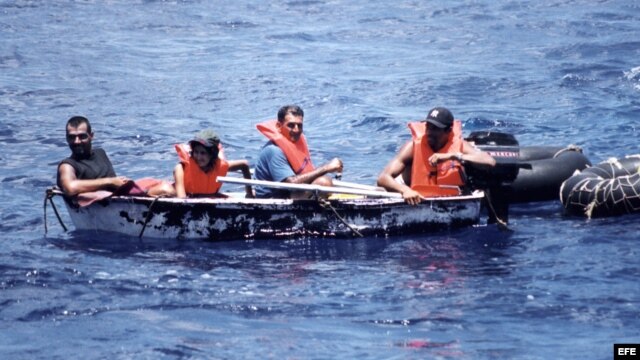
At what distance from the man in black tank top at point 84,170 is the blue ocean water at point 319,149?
0.68 m

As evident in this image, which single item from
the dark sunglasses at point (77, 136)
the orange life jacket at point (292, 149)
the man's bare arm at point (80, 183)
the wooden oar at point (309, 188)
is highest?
the dark sunglasses at point (77, 136)

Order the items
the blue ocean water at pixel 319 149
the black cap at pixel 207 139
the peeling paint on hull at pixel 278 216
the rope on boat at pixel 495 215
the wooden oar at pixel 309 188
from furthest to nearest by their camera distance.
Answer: the rope on boat at pixel 495 215 → the black cap at pixel 207 139 → the peeling paint on hull at pixel 278 216 → the wooden oar at pixel 309 188 → the blue ocean water at pixel 319 149

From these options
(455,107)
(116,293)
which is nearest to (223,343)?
(116,293)

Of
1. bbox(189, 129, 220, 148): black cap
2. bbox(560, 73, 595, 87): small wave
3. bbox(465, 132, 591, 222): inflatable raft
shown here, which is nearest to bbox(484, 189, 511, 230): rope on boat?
bbox(465, 132, 591, 222): inflatable raft

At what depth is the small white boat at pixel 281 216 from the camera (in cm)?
1475

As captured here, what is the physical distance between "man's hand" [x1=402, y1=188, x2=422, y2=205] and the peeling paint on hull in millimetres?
69

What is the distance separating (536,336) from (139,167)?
1016 centimetres

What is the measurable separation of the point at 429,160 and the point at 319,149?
6.88 meters

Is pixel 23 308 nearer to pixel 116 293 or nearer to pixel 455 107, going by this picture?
pixel 116 293

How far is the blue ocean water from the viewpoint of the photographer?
37.7ft

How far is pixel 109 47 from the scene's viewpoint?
3034cm

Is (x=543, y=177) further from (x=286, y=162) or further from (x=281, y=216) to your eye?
(x=281, y=216)

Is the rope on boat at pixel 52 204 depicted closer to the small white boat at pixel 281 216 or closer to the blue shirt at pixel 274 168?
the small white boat at pixel 281 216

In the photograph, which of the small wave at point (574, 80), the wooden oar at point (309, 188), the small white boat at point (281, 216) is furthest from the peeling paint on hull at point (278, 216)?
the small wave at point (574, 80)
